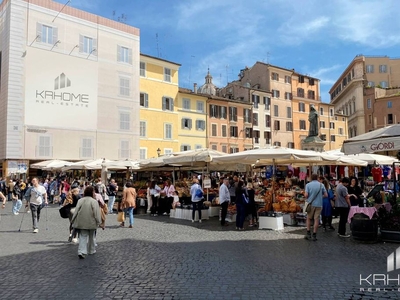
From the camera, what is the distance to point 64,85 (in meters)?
31.2

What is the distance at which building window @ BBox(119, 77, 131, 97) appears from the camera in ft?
115

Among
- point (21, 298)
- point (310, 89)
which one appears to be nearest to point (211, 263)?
point (21, 298)

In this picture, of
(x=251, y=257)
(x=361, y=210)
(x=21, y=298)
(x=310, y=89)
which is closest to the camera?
(x=21, y=298)

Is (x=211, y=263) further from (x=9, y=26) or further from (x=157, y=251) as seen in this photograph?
(x=9, y=26)

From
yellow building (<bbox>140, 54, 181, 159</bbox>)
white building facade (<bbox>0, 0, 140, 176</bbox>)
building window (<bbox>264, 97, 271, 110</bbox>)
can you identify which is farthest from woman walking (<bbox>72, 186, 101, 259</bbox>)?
building window (<bbox>264, 97, 271, 110</bbox>)

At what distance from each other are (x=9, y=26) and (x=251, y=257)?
29214 mm

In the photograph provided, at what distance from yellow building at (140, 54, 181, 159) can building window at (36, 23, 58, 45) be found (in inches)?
350

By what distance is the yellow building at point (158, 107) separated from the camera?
37094 mm

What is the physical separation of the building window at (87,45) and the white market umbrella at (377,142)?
2875cm

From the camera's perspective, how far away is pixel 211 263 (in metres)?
7.08

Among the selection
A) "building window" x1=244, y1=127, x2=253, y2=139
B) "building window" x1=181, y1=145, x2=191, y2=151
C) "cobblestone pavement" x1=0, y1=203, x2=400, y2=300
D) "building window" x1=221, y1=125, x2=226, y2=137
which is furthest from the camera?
"building window" x1=244, y1=127, x2=253, y2=139

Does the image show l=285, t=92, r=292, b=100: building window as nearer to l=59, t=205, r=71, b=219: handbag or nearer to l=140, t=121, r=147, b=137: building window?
l=140, t=121, r=147, b=137: building window

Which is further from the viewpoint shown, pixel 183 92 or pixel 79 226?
pixel 183 92

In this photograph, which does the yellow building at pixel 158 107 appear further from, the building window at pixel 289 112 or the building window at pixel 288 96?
the building window at pixel 289 112
